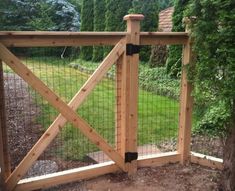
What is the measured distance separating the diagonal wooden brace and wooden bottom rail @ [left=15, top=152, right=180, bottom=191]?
0.51 ft

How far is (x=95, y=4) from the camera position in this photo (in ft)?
44.7

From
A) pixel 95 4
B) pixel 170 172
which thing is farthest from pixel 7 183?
pixel 95 4

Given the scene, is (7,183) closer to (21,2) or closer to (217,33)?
(217,33)

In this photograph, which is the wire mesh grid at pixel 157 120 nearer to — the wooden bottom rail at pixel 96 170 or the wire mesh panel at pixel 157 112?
the wire mesh panel at pixel 157 112

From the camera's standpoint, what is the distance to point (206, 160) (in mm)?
4164

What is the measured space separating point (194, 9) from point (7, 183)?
8.01 feet

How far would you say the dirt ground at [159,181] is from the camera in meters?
3.61

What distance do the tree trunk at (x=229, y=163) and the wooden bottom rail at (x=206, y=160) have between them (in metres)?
0.65

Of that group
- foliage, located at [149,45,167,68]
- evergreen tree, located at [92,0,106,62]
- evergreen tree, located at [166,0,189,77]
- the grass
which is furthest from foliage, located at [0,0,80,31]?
the grass

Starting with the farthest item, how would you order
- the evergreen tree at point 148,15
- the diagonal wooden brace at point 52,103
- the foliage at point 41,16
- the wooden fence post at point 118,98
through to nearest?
the foliage at point 41,16
the evergreen tree at point 148,15
the wooden fence post at point 118,98
the diagonal wooden brace at point 52,103

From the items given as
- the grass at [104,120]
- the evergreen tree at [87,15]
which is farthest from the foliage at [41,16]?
the grass at [104,120]

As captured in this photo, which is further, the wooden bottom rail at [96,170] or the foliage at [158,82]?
the foliage at [158,82]

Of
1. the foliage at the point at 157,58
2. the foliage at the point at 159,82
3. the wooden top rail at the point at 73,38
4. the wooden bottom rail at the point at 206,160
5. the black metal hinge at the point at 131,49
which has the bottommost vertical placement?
the wooden bottom rail at the point at 206,160

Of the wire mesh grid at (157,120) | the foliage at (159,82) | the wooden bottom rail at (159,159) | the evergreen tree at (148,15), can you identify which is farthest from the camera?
the evergreen tree at (148,15)
